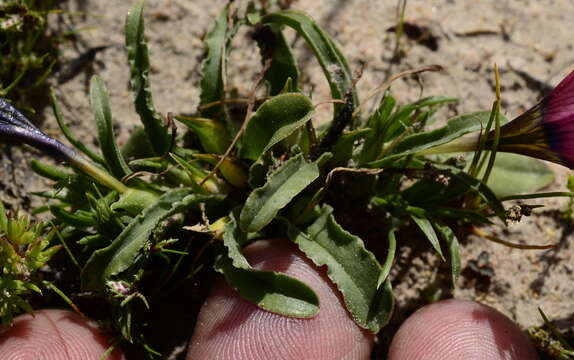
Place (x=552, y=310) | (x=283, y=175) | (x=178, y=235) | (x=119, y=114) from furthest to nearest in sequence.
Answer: (x=119, y=114) → (x=552, y=310) → (x=178, y=235) → (x=283, y=175)

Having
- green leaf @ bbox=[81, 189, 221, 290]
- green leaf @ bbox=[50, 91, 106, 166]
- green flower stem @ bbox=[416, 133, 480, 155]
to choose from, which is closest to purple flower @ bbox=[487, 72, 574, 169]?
green flower stem @ bbox=[416, 133, 480, 155]

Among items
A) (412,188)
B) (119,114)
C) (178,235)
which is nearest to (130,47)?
(119,114)

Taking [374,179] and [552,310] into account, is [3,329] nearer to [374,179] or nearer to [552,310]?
[374,179]

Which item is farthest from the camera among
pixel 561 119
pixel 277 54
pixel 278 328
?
pixel 277 54

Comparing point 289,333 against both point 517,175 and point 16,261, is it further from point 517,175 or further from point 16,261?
point 517,175

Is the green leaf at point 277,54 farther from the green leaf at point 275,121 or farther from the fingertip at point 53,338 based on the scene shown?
the fingertip at point 53,338

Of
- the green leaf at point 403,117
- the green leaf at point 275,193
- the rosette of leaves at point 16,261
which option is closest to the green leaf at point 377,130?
the green leaf at point 403,117

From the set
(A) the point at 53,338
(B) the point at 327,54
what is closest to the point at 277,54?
(B) the point at 327,54
